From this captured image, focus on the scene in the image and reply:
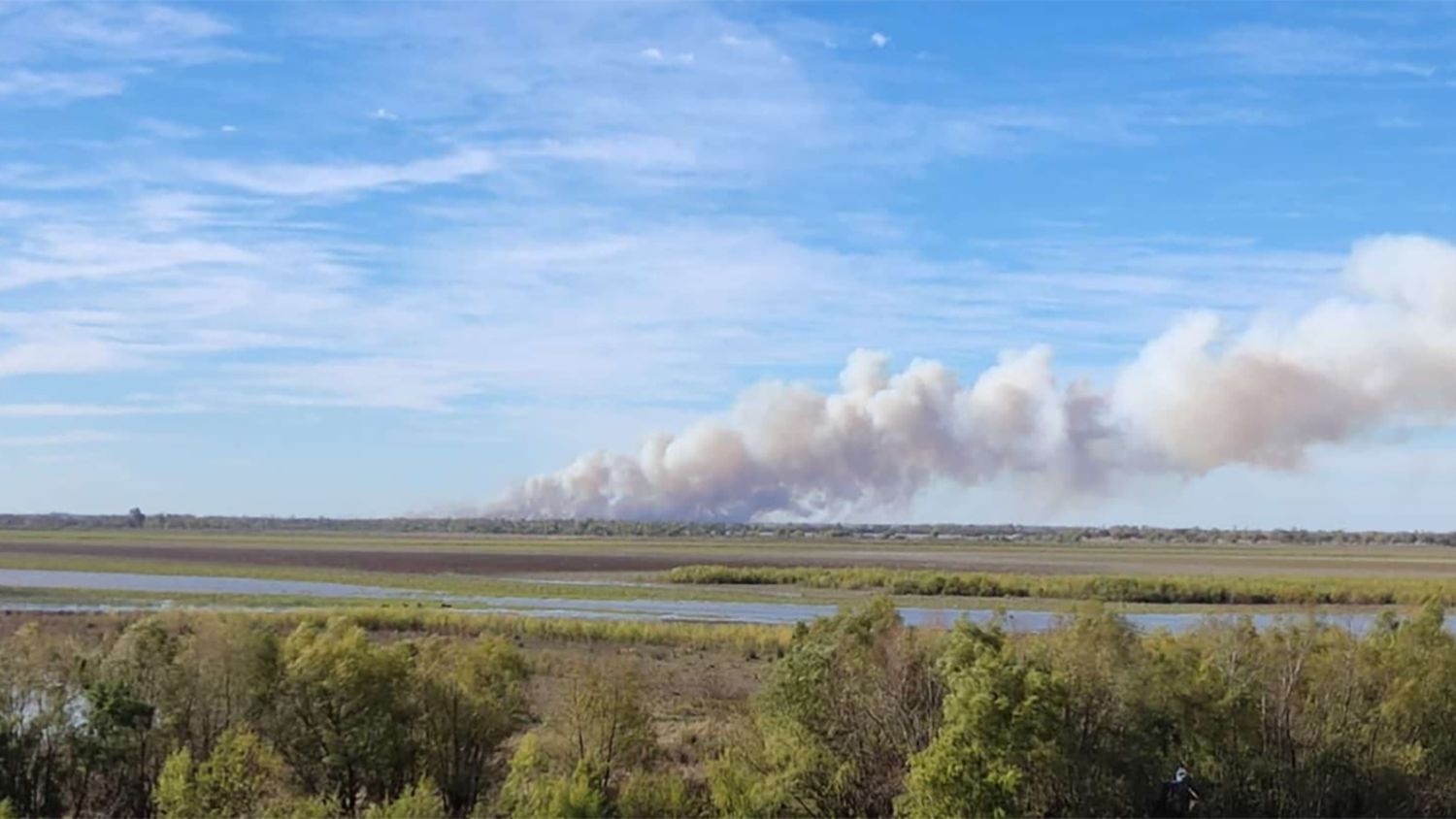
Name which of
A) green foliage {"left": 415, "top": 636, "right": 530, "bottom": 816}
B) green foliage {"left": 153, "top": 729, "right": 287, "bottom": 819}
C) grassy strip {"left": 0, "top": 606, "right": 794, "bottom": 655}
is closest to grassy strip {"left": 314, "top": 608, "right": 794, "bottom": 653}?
grassy strip {"left": 0, "top": 606, "right": 794, "bottom": 655}

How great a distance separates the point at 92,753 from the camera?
3148 centimetres

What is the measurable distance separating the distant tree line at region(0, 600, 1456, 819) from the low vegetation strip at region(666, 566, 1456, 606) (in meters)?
61.8

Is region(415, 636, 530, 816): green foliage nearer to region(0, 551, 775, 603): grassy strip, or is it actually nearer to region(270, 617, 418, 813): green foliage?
region(270, 617, 418, 813): green foliage

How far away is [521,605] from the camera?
90.1 meters

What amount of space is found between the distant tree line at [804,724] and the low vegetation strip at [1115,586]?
61.8 metres

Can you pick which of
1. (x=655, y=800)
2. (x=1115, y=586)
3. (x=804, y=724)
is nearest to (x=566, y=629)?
(x=804, y=724)

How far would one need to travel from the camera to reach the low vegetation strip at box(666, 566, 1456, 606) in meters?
99.4

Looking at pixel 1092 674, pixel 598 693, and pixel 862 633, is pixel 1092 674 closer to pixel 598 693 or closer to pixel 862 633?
pixel 862 633

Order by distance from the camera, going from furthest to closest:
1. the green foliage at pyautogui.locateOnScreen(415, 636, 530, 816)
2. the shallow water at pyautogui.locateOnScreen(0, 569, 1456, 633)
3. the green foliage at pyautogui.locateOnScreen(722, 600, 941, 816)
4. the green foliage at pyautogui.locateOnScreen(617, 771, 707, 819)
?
the shallow water at pyautogui.locateOnScreen(0, 569, 1456, 633)
the green foliage at pyautogui.locateOnScreen(415, 636, 530, 816)
the green foliage at pyautogui.locateOnScreen(722, 600, 941, 816)
the green foliage at pyautogui.locateOnScreen(617, 771, 707, 819)

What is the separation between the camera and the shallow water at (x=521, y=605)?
261 ft

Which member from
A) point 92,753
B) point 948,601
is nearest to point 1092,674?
point 92,753

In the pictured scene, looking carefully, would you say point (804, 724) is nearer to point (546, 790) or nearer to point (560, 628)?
point (546, 790)

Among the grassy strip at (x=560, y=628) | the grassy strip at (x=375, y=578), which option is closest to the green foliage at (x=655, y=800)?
the grassy strip at (x=560, y=628)

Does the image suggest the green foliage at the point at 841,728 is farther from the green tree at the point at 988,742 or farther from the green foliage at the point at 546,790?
the green foliage at the point at 546,790
